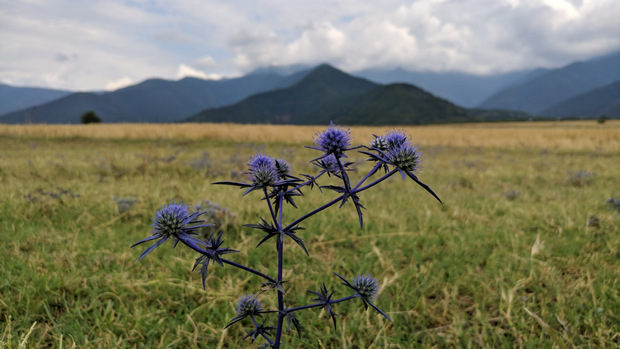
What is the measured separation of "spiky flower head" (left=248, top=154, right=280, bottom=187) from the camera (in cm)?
96

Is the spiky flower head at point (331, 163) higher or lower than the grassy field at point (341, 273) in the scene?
higher

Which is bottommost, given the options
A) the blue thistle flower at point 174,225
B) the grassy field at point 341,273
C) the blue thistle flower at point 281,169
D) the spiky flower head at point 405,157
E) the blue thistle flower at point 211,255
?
the grassy field at point 341,273

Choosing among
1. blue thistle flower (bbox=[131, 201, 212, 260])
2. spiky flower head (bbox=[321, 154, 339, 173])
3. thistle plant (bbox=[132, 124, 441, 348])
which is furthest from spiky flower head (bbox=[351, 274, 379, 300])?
blue thistle flower (bbox=[131, 201, 212, 260])

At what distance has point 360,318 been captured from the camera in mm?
2123

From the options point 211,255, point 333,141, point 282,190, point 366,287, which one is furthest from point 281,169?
point 366,287

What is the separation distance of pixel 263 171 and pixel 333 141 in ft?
0.80

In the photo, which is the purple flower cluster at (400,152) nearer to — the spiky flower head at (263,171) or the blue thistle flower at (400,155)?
the blue thistle flower at (400,155)

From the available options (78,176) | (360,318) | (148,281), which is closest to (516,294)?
(360,318)

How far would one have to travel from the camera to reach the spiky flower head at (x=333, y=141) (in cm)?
101

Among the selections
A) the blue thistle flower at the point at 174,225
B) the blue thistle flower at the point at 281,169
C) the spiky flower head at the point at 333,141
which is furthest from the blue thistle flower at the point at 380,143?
the blue thistle flower at the point at 174,225

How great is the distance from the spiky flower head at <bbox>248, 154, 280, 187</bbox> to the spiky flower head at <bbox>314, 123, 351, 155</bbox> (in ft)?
0.52

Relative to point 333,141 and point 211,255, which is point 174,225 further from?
point 333,141

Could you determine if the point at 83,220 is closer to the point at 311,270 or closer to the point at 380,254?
the point at 311,270

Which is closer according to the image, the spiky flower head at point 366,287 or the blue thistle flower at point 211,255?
the blue thistle flower at point 211,255
